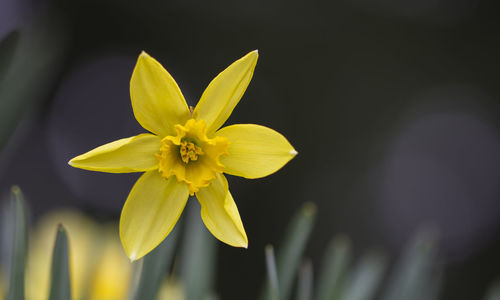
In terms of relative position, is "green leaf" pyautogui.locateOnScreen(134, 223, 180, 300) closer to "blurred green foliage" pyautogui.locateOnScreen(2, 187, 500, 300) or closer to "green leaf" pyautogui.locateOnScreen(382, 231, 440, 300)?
"blurred green foliage" pyautogui.locateOnScreen(2, 187, 500, 300)

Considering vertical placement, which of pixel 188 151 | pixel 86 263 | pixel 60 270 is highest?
pixel 188 151

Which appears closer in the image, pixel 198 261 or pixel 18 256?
pixel 18 256

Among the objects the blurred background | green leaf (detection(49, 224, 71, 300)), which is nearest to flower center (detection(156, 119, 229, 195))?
green leaf (detection(49, 224, 71, 300))

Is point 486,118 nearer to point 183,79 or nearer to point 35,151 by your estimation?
point 183,79

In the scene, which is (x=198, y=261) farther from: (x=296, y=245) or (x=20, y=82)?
(x=20, y=82)

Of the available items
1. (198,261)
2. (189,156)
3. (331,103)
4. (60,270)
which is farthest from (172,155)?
(331,103)

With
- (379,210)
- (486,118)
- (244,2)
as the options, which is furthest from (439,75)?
(244,2)

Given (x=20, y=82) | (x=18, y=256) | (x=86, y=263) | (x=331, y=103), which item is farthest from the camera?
(x=331, y=103)
